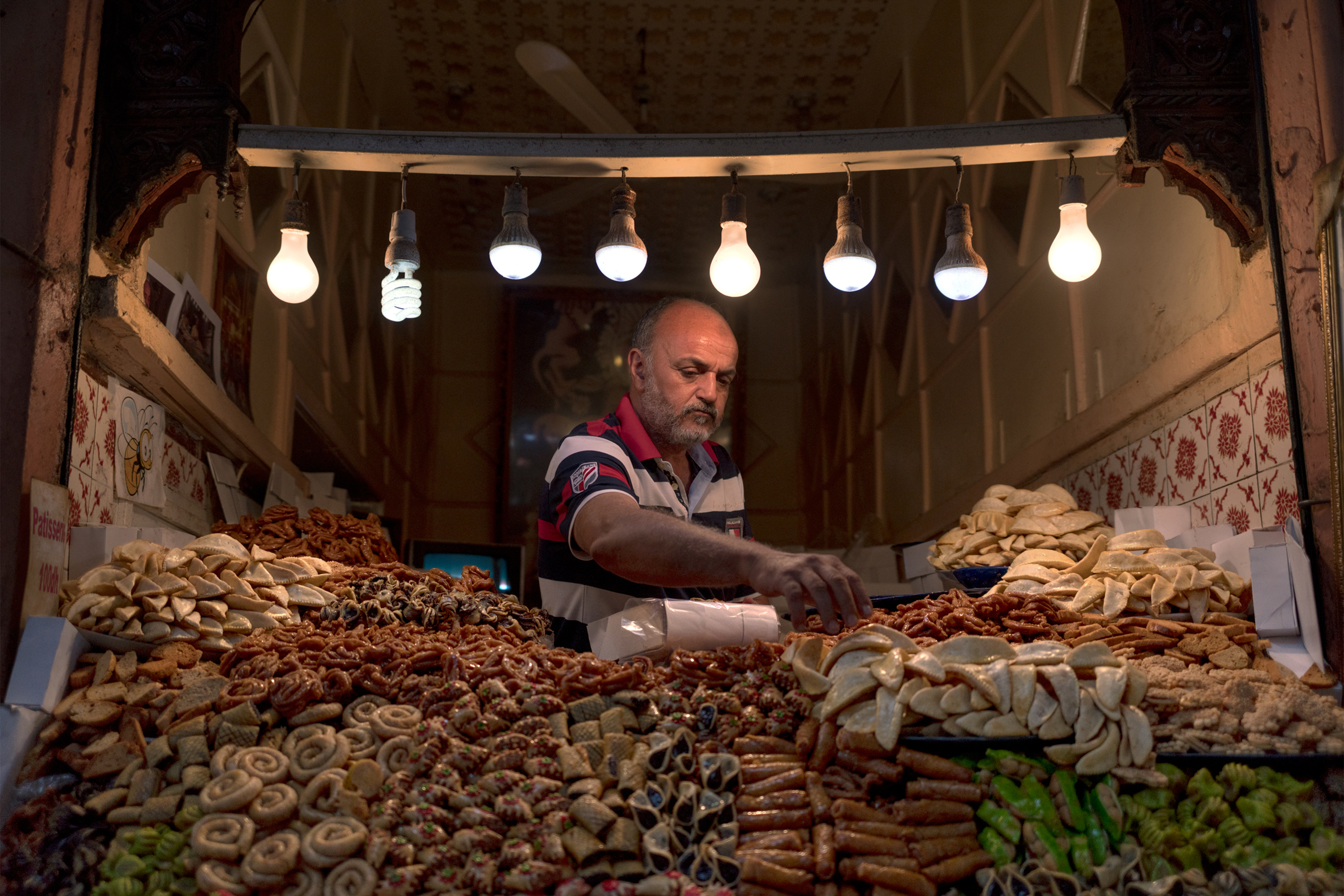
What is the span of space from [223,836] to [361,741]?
0.25 meters

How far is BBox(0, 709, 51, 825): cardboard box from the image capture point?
178cm

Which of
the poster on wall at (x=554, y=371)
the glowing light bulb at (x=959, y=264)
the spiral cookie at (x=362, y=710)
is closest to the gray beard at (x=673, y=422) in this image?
the glowing light bulb at (x=959, y=264)

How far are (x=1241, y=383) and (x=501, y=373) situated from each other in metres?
6.96

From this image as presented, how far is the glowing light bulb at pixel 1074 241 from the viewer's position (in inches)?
106

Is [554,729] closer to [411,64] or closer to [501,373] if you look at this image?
[411,64]

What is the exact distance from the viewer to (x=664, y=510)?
3.03 m

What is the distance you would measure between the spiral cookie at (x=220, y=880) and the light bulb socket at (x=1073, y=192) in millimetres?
2378

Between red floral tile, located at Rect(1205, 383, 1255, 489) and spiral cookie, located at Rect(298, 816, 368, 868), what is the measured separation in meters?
2.24

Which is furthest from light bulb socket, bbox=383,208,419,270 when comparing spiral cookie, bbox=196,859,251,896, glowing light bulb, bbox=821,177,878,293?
spiral cookie, bbox=196,859,251,896

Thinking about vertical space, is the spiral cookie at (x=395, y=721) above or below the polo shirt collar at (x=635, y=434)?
below

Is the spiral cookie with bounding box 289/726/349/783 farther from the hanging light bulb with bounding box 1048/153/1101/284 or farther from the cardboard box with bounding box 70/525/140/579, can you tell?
the hanging light bulb with bounding box 1048/153/1101/284

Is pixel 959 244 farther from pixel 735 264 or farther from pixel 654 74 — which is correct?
pixel 654 74

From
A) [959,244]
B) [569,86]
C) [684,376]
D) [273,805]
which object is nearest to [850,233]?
[959,244]

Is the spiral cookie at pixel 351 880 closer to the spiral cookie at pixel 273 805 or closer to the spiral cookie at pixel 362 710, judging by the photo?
the spiral cookie at pixel 273 805
